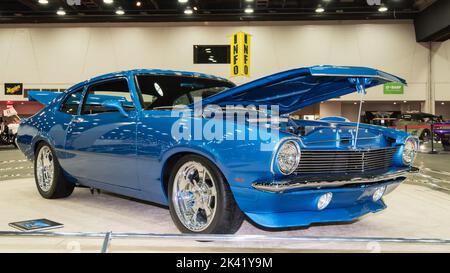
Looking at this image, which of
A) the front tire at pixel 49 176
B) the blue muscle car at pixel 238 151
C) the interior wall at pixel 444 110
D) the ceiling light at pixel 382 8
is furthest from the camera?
the interior wall at pixel 444 110

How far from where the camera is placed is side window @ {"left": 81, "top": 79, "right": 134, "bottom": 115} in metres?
3.83

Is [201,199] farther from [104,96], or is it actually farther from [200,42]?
[200,42]

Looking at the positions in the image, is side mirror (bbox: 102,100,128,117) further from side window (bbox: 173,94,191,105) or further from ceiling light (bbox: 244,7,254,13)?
ceiling light (bbox: 244,7,254,13)

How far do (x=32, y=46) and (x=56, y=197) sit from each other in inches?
774

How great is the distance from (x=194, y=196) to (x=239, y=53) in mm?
15971

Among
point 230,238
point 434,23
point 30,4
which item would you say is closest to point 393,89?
point 434,23

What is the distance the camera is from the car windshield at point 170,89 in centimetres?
362

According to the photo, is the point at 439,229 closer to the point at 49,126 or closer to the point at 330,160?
the point at 330,160

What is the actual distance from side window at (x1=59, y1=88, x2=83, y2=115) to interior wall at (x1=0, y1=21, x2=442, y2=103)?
1667 centimetres

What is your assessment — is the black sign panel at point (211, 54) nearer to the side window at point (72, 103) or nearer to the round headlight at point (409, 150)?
the side window at point (72, 103)

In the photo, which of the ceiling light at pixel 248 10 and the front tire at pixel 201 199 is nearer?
the front tire at pixel 201 199

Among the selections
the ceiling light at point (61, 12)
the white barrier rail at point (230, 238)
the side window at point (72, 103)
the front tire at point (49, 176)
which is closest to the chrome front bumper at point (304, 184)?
the white barrier rail at point (230, 238)
